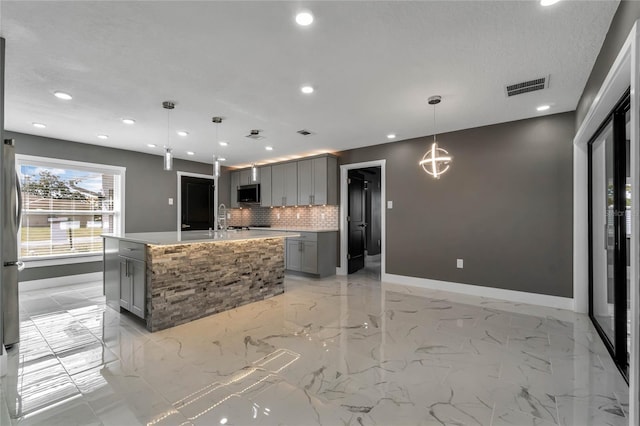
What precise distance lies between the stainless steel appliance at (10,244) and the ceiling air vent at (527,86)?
4.66 meters

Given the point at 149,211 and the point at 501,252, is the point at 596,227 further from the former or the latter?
the point at 149,211

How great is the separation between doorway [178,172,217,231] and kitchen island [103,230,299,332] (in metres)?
2.71

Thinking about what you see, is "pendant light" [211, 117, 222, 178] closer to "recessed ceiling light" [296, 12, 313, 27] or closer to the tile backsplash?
"recessed ceiling light" [296, 12, 313, 27]

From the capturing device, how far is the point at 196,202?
22.9 ft

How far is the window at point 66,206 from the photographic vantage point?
475 centimetres

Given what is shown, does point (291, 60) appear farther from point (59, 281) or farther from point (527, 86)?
point (59, 281)

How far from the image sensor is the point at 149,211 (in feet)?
20.0

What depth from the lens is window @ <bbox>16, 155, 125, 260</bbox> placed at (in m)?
4.75

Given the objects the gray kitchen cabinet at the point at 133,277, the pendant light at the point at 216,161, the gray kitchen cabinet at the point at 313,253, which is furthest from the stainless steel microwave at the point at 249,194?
the gray kitchen cabinet at the point at 133,277

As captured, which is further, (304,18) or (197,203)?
(197,203)

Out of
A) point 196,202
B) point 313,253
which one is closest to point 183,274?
point 313,253

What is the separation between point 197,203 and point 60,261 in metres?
2.70

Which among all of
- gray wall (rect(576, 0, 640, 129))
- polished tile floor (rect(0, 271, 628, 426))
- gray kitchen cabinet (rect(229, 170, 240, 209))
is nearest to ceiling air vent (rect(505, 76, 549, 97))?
gray wall (rect(576, 0, 640, 129))

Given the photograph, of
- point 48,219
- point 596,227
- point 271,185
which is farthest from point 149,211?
point 596,227
